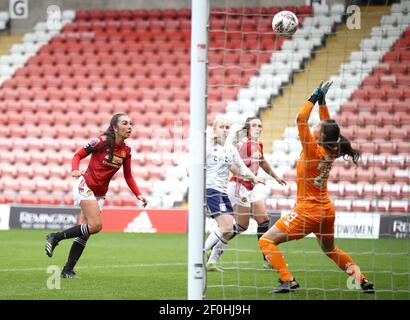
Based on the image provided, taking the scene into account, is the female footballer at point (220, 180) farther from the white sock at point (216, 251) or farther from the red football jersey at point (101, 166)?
the red football jersey at point (101, 166)

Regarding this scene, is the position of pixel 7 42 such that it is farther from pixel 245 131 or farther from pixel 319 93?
pixel 319 93

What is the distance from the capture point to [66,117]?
2438 cm

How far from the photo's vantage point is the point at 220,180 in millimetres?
12156

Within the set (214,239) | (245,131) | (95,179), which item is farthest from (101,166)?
(245,131)

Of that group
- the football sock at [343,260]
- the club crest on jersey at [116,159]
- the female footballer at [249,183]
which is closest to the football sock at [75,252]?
the club crest on jersey at [116,159]

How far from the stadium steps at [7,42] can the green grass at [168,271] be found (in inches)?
429

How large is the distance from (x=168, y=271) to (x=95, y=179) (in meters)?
1.85

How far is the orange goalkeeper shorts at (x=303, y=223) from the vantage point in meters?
9.23

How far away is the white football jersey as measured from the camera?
475 inches

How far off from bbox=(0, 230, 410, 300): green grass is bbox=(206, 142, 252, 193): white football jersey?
116 centimetres

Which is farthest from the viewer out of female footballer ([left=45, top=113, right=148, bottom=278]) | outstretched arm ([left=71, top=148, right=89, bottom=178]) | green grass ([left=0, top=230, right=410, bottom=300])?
female footballer ([left=45, top=113, right=148, bottom=278])

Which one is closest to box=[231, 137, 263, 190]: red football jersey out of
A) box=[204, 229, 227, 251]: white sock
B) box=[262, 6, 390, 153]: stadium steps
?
box=[204, 229, 227, 251]: white sock

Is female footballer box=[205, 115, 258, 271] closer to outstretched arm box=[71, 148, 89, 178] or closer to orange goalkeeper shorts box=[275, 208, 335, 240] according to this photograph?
outstretched arm box=[71, 148, 89, 178]
